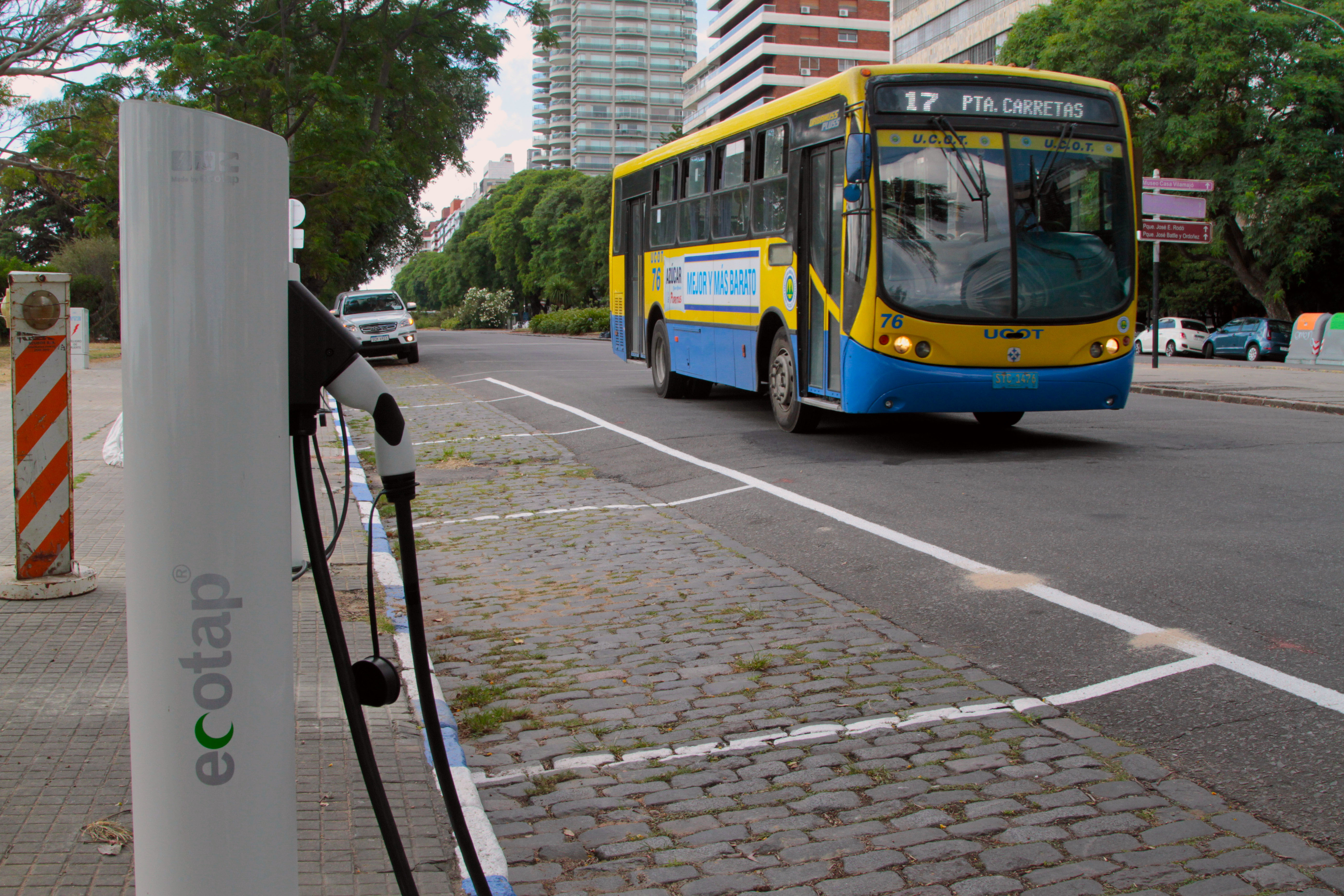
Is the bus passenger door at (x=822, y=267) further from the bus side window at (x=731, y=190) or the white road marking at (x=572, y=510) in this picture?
the white road marking at (x=572, y=510)

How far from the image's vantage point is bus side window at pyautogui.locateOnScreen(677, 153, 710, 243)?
15688 millimetres

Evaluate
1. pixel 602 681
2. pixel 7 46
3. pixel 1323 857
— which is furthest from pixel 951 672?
pixel 7 46

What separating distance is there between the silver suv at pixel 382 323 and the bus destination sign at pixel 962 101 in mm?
19233

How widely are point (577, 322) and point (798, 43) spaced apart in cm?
4886

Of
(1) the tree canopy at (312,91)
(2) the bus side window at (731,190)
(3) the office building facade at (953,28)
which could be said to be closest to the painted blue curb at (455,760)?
(2) the bus side window at (731,190)

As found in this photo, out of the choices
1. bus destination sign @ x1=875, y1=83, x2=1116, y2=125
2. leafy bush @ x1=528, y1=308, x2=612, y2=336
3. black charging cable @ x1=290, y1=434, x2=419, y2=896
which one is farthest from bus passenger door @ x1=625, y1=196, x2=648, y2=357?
leafy bush @ x1=528, y1=308, x2=612, y2=336

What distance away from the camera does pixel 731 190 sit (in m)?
14.8

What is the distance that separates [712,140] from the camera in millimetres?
15531

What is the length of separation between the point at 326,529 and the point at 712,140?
9158mm

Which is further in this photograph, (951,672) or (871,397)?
(871,397)

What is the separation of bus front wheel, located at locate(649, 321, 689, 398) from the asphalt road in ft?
5.75

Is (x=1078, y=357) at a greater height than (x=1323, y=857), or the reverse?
(x=1078, y=357)

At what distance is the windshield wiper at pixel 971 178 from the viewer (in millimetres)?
11125

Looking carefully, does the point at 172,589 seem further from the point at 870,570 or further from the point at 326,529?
the point at 326,529
